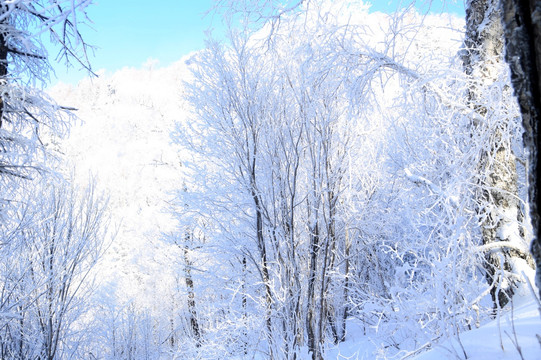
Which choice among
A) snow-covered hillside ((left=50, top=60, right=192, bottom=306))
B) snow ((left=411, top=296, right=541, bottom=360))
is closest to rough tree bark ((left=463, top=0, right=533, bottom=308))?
snow ((left=411, top=296, right=541, bottom=360))

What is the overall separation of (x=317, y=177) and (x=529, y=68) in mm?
5957

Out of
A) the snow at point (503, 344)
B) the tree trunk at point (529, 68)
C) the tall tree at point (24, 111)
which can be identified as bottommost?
the snow at point (503, 344)

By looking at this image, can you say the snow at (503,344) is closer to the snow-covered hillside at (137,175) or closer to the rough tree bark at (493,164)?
the rough tree bark at (493,164)

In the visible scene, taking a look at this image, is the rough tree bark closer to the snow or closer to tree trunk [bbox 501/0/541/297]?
the snow

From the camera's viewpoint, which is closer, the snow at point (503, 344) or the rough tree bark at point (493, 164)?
the snow at point (503, 344)

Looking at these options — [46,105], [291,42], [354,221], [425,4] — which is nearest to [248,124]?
[291,42]

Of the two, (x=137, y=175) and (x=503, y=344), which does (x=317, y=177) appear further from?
(x=137, y=175)

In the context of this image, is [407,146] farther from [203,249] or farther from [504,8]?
[504,8]

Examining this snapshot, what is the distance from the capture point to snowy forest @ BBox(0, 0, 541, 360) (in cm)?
303

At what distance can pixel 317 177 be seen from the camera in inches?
263

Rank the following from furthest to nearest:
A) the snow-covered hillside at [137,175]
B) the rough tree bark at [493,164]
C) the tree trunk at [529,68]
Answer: the snow-covered hillside at [137,175], the rough tree bark at [493,164], the tree trunk at [529,68]

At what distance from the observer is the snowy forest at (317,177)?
3.03 meters

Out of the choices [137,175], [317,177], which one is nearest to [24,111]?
[317,177]

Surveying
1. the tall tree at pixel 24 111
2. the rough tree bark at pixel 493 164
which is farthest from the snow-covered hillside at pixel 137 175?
the rough tree bark at pixel 493 164
